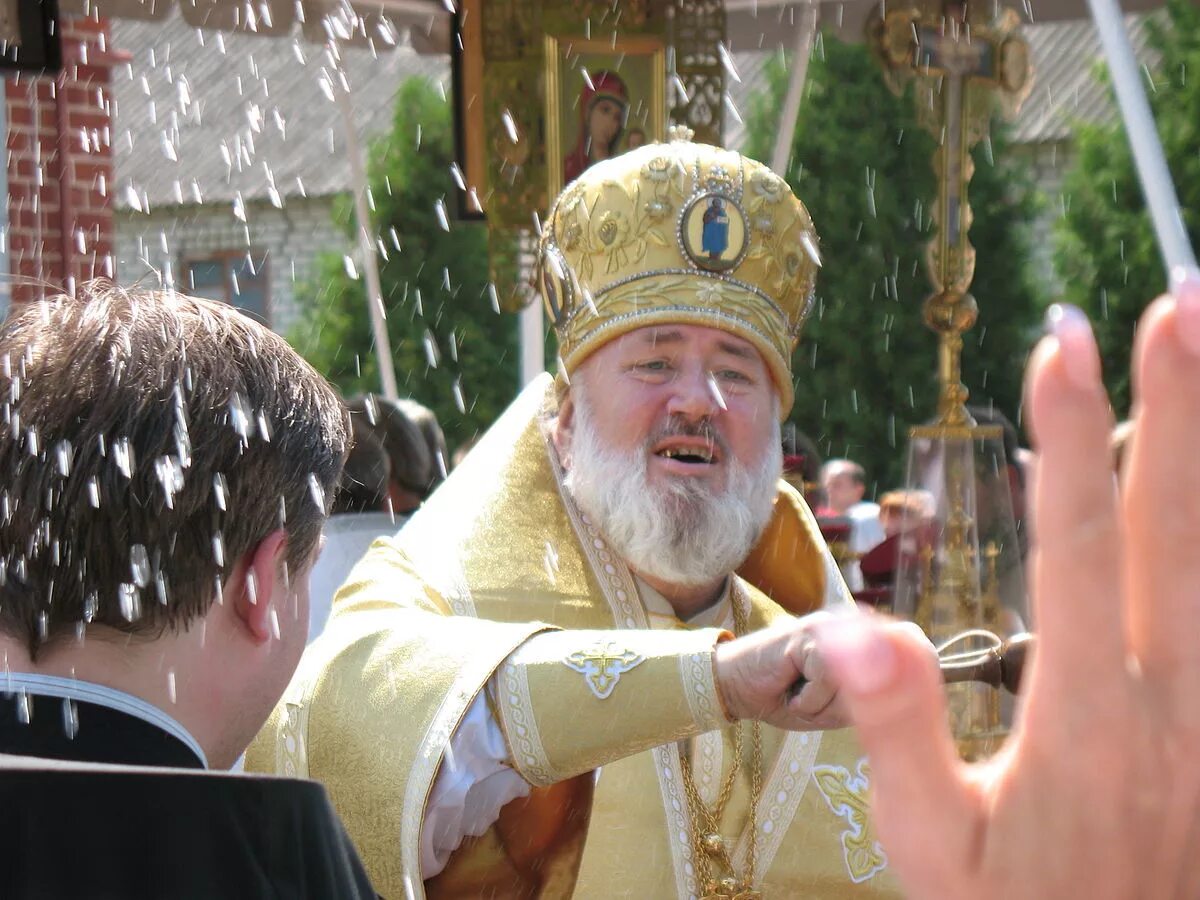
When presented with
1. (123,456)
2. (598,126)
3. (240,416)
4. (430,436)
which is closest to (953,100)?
(598,126)

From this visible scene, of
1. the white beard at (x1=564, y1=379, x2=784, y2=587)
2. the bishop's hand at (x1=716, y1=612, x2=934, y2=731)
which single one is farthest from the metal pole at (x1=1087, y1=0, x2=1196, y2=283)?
the bishop's hand at (x1=716, y1=612, x2=934, y2=731)

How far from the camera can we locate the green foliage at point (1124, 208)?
52.4 feet

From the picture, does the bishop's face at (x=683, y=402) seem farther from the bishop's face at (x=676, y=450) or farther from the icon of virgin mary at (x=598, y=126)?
the icon of virgin mary at (x=598, y=126)

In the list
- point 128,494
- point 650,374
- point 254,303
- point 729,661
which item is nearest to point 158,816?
point 128,494

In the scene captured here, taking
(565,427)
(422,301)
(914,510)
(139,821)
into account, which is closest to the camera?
(139,821)

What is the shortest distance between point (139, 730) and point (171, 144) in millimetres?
26919

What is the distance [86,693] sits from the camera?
1.50m

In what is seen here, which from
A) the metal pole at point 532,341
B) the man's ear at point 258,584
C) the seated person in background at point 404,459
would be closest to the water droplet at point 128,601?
the man's ear at point 258,584

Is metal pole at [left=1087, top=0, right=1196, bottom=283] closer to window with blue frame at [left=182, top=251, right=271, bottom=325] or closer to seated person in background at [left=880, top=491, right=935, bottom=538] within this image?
seated person in background at [left=880, top=491, right=935, bottom=538]

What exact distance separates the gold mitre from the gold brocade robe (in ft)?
0.74

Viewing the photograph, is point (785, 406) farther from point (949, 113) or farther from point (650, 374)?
point (949, 113)

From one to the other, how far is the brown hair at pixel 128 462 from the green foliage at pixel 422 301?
57.6 feet

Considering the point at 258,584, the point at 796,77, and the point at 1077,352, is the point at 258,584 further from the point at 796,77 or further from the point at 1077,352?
the point at 796,77

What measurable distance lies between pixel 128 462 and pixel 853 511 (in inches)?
255
